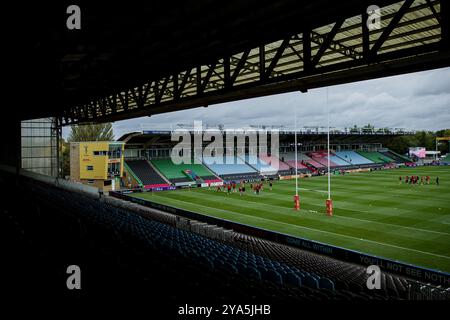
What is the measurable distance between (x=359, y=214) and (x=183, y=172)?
3078 cm

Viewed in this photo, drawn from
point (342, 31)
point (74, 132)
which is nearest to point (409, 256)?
point (342, 31)

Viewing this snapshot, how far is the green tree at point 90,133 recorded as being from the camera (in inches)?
3063

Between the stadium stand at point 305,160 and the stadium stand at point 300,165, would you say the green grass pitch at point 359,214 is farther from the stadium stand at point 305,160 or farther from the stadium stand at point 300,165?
the stadium stand at point 305,160

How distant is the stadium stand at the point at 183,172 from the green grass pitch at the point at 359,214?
7323 mm

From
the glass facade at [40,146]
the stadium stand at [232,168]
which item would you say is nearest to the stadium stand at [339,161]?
the stadium stand at [232,168]

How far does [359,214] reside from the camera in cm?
2492

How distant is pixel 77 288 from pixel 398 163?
85.7 metres

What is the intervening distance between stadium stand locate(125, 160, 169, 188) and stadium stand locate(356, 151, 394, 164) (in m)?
52.4

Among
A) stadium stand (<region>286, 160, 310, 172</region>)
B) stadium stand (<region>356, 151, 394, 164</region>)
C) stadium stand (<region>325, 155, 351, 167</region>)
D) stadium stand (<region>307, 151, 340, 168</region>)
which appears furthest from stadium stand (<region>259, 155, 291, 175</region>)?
stadium stand (<region>356, 151, 394, 164</region>)

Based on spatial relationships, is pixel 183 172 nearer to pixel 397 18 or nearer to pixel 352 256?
pixel 352 256

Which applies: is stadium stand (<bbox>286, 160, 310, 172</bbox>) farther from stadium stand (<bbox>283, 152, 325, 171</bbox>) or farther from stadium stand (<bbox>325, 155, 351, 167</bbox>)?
stadium stand (<bbox>325, 155, 351, 167</bbox>)

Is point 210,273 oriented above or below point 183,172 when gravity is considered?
below

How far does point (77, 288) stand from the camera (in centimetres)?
426

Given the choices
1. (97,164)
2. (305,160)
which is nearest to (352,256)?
(97,164)
